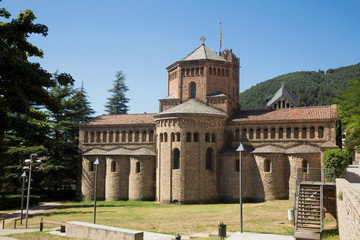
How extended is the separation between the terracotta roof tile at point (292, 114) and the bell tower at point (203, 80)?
2.57 m

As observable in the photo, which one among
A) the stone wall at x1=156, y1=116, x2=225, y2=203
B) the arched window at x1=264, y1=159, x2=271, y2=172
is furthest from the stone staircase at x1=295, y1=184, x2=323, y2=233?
the stone wall at x1=156, y1=116, x2=225, y2=203

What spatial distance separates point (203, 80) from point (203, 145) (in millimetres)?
9261

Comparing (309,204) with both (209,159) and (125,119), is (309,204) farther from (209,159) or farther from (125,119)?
(125,119)

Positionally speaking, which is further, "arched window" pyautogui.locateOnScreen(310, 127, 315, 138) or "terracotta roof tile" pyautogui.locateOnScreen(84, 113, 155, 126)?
"terracotta roof tile" pyautogui.locateOnScreen(84, 113, 155, 126)

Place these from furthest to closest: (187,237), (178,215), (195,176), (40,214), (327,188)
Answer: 1. (195,176)
2. (40,214)
3. (178,215)
4. (327,188)
5. (187,237)

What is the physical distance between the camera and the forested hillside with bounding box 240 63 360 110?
12938 centimetres

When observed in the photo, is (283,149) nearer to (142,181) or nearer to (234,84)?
(234,84)

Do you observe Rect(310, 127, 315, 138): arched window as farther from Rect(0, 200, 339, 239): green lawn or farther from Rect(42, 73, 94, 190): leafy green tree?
Rect(42, 73, 94, 190): leafy green tree

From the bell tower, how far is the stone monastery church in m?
0.13

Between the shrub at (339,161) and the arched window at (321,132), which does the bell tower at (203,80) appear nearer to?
the arched window at (321,132)

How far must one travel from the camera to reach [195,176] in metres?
35.8

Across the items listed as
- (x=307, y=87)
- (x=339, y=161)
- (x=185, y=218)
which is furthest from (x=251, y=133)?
(x=307, y=87)

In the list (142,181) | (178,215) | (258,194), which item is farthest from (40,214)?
(258,194)

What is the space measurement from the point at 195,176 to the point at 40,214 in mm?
16388
